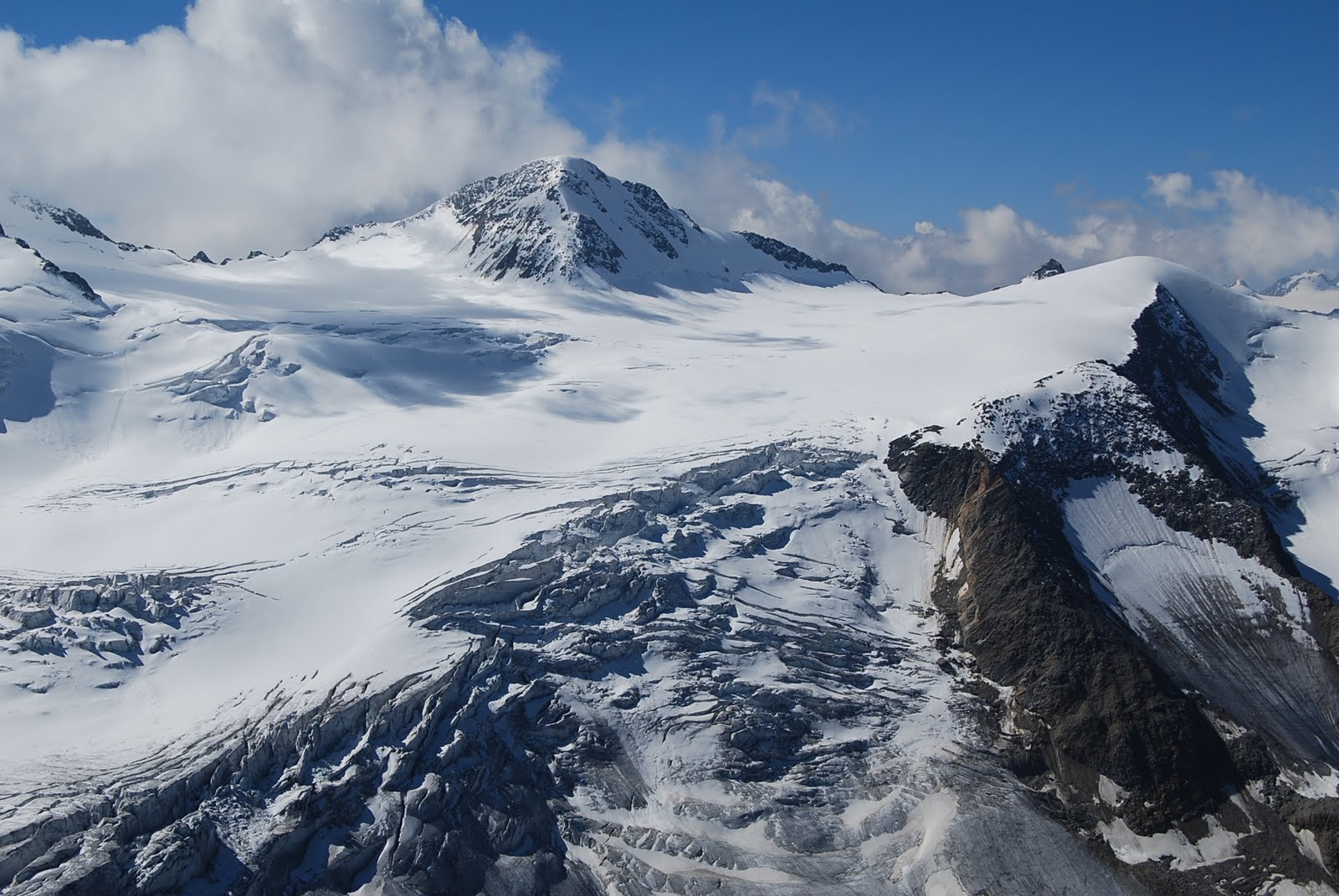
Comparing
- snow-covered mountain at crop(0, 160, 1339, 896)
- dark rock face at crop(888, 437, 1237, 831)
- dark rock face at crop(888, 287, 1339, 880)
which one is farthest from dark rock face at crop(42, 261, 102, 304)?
dark rock face at crop(888, 437, 1237, 831)

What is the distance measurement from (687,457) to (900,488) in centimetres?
1933

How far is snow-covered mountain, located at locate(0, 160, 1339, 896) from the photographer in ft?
197

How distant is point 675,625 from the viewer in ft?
249

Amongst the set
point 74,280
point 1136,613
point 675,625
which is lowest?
point 675,625

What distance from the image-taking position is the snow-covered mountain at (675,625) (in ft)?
197

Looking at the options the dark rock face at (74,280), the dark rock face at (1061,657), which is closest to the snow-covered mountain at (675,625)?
the dark rock face at (1061,657)

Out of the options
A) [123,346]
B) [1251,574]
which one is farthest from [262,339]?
[1251,574]

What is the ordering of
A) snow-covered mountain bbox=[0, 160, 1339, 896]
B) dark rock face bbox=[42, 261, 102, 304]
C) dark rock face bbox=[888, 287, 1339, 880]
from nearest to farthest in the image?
1. snow-covered mountain bbox=[0, 160, 1339, 896]
2. dark rock face bbox=[888, 287, 1339, 880]
3. dark rock face bbox=[42, 261, 102, 304]

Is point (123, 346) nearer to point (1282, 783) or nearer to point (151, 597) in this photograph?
point (151, 597)

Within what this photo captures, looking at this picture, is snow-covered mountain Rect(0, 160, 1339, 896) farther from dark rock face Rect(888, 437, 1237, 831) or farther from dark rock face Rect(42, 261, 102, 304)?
dark rock face Rect(42, 261, 102, 304)

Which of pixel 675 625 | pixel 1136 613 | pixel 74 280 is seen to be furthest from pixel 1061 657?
pixel 74 280

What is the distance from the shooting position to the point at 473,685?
68688 millimetres

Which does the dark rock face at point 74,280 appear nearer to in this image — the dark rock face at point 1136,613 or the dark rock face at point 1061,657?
the dark rock face at point 1136,613

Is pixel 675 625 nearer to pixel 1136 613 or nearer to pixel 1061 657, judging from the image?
pixel 1061 657
